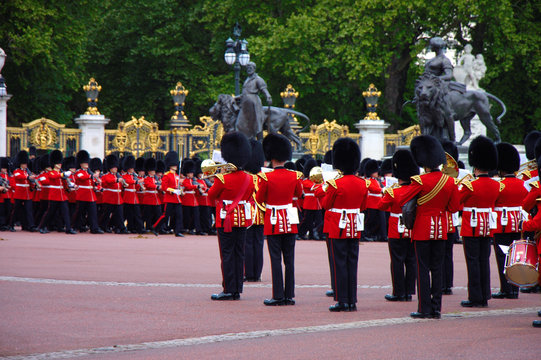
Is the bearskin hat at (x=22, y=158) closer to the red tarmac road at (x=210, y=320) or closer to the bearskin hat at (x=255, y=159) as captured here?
the red tarmac road at (x=210, y=320)

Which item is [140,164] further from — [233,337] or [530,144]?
[233,337]

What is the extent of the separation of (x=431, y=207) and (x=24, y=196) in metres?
11.6

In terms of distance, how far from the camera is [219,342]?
23.0 feet

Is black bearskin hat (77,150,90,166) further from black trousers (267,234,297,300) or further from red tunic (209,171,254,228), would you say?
black trousers (267,234,297,300)

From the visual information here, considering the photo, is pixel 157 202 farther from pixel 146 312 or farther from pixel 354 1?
pixel 354 1

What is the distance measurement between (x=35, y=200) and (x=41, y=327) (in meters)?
11.3

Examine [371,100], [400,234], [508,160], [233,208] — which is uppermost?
[371,100]

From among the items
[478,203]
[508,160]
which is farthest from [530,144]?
[478,203]

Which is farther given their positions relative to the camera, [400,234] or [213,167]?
[213,167]

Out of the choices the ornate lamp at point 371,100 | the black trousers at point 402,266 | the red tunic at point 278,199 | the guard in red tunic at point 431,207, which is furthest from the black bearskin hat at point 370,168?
the ornate lamp at point 371,100

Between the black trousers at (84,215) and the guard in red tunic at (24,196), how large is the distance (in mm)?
815

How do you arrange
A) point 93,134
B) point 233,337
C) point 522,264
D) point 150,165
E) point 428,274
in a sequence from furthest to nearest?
1. point 93,134
2. point 150,165
3. point 428,274
4. point 522,264
5. point 233,337

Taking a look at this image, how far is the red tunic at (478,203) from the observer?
31.3 feet

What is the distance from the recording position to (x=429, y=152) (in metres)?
8.53
